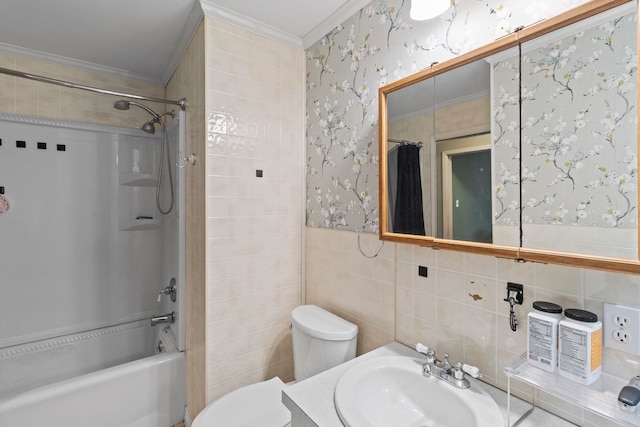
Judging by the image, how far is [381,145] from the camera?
50.5 inches

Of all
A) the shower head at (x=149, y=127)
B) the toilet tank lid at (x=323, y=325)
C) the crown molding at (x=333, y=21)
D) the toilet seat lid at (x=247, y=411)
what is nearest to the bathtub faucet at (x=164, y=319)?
the toilet seat lid at (x=247, y=411)

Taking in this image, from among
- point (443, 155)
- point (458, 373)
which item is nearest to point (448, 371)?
point (458, 373)

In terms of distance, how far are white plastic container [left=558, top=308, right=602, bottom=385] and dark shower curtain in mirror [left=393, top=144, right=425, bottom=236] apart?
0.49 metres

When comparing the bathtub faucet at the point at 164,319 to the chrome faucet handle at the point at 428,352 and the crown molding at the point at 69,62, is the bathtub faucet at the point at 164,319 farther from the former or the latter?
the crown molding at the point at 69,62

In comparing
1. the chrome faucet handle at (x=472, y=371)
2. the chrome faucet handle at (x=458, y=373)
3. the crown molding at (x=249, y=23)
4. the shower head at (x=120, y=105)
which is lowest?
the chrome faucet handle at (x=458, y=373)

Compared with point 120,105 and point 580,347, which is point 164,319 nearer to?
point 120,105

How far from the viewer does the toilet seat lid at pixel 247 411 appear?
1306 millimetres

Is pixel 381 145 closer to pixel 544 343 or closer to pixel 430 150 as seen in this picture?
pixel 430 150

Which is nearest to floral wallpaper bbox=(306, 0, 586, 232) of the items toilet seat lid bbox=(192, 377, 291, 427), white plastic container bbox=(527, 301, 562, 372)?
white plastic container bbox=(527, 301, 562, 372)

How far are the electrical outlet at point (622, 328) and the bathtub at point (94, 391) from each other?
2.02 meters

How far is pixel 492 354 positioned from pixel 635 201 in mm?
606

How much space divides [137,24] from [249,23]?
67 cm

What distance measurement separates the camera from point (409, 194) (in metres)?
1.20

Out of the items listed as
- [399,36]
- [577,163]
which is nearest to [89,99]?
[399,36]
